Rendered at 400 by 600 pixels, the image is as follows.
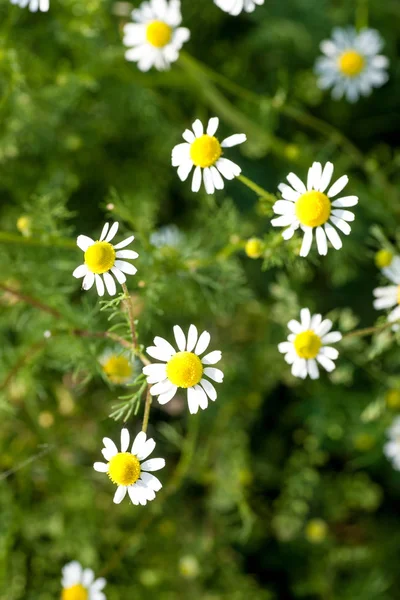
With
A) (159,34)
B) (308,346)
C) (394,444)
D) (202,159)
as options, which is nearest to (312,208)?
(202,159)

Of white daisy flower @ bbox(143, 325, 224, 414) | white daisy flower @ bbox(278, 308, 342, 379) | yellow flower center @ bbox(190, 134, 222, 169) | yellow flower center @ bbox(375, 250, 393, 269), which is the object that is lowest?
white daisy flower @ bbox(143, 325, 224, 414)

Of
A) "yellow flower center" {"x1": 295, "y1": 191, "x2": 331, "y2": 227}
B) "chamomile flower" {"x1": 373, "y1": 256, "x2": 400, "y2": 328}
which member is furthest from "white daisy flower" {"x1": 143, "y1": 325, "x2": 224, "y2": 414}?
"chamomile flower" {"x1": 373, "y1": 256, "x2": 400, "y2": 328}

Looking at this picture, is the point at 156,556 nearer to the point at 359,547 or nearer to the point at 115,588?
the point at 115,588

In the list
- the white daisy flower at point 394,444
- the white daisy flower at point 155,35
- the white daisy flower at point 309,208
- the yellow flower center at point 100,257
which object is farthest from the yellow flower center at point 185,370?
the white daisy flower at point 394,444

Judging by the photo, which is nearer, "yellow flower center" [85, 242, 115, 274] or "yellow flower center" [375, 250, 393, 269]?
"yellow flower center" [85, 242, 115, 274]

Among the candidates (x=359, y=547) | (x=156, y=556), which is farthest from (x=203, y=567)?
(x=359, y=547)

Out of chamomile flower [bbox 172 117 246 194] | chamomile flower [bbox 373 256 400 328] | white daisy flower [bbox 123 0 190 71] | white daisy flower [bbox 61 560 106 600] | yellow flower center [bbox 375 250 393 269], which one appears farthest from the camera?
white daisy flower [bbox 123 0 190 71]

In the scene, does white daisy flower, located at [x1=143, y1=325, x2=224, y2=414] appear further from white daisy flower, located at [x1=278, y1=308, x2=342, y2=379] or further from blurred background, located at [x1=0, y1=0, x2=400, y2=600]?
blurred background, located at [x1=0, y1=0, x2=400, y2=600]

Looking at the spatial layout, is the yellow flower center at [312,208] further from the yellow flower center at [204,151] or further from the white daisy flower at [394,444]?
the white daisy flower at [394,444]
